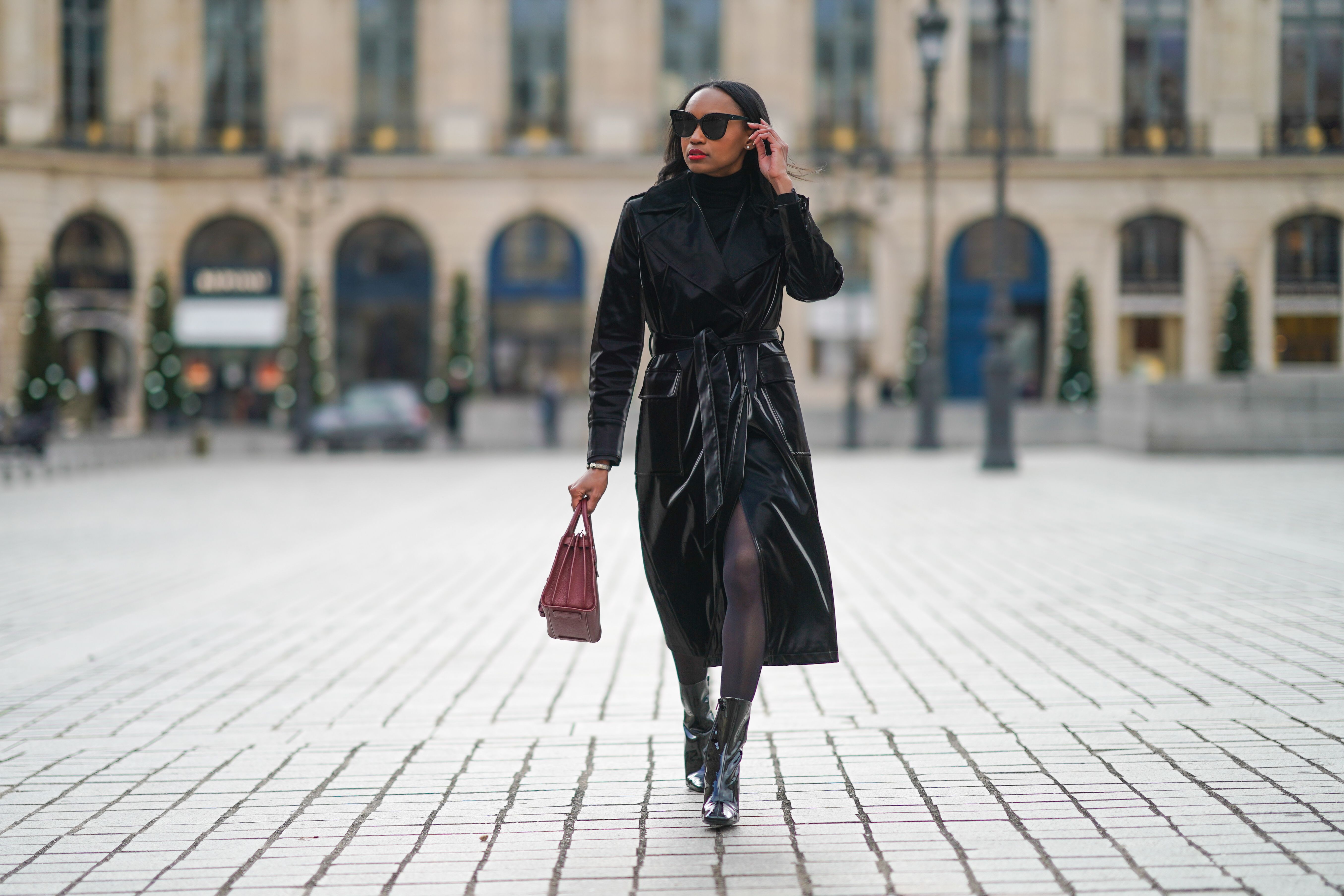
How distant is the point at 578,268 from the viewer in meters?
41.5

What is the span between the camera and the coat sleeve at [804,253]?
→ 3.99m

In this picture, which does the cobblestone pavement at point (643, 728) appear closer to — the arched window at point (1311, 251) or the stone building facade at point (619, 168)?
the stone building facade at point (619, 168)

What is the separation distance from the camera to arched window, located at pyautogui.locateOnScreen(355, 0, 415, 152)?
42.0m

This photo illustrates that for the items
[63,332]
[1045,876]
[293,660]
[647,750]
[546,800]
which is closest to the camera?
[1045,876]

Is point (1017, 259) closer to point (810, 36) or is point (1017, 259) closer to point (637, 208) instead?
point (810, 36)

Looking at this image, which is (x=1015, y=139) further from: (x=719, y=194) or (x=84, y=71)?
(x=719, y=194)

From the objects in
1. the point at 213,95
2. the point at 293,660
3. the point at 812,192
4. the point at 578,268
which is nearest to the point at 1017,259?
the point at 812,192

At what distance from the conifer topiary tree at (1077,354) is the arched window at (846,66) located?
7753 millimetres

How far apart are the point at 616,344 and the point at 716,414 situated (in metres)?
0.40

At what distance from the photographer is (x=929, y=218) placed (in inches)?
1160

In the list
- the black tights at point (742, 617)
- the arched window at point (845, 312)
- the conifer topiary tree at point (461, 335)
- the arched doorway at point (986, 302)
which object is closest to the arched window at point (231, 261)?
the conifer topiary tree at point (461, 335)

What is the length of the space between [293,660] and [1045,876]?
4298 millimetres

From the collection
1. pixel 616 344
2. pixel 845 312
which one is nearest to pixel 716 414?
pixel 616 344

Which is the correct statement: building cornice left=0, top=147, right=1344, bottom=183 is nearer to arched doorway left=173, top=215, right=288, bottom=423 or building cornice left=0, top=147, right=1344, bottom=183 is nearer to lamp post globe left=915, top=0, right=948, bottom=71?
arched doorway left=173, top=215, right=288, bottom=423
